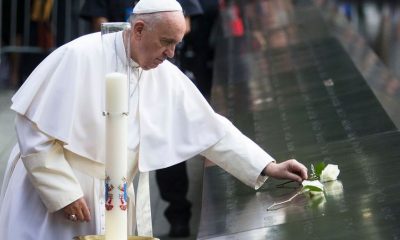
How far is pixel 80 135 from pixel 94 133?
58 millimetres

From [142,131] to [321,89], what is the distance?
3542mm

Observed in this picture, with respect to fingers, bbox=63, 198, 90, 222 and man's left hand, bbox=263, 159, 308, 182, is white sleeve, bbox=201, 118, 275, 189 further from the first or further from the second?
fingers, bbox=63, 198, 90, 222

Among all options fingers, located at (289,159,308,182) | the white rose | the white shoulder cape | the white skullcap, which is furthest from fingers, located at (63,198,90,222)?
the white rose

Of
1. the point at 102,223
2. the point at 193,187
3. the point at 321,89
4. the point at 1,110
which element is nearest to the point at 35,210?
the point at 102,223

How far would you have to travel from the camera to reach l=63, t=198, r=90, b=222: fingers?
528cm

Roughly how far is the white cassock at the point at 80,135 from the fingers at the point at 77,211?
30 mm

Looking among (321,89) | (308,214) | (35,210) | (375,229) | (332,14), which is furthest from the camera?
(332,14)

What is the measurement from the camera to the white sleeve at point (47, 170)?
5.25m

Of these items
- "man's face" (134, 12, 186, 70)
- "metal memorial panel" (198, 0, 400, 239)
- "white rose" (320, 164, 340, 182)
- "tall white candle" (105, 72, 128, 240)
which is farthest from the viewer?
"white rose" (320, 164, 340, 182)

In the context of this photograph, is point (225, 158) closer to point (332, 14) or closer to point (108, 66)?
point (108, 66)

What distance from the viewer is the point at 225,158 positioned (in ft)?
19.0

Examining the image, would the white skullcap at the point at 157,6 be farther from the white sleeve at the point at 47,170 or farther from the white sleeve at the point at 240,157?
the white sleeve at the point at 240,157

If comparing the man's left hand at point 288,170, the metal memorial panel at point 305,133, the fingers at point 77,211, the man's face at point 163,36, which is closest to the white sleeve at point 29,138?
the fingers at point 77,211

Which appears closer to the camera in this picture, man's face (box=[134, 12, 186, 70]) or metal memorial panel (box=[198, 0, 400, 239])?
metal memorial panel (box=[198, 0, 400, 239])
